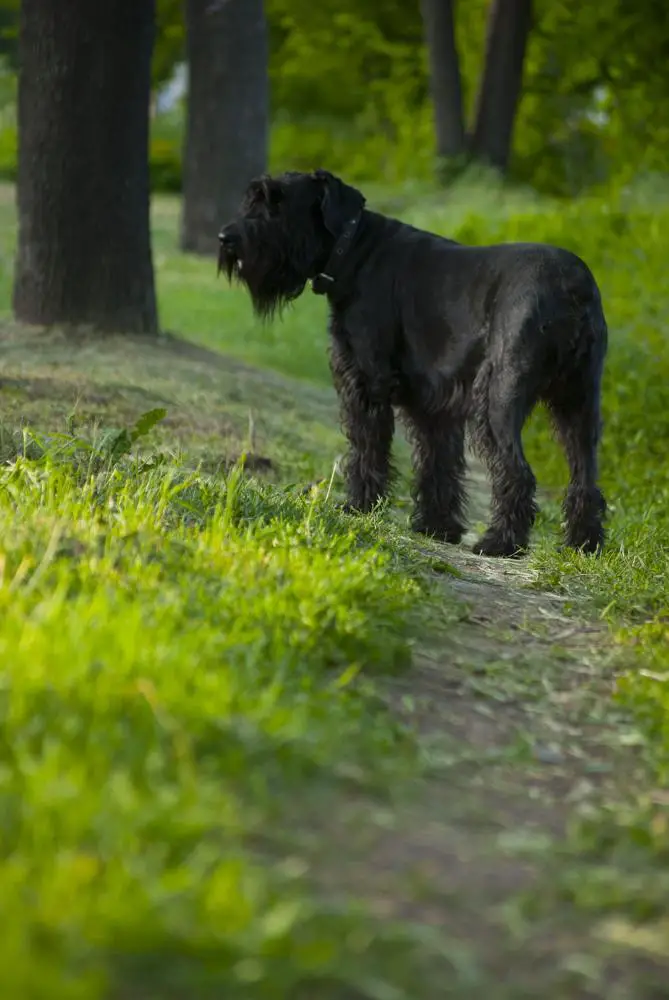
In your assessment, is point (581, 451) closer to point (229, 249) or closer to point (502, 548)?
point (502, 548)

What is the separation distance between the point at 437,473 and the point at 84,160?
426 centimetres

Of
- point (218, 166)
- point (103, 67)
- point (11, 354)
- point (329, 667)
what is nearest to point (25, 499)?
point (329, 667)

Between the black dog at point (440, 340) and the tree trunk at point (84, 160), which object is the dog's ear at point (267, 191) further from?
the tree trunk at point (84, 160)

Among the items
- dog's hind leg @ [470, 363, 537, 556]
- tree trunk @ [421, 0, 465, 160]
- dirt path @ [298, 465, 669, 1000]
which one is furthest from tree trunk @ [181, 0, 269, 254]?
dirt path @ [298, 465, 669, 1000]

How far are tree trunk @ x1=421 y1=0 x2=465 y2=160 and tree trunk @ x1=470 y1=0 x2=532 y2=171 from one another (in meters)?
0.42

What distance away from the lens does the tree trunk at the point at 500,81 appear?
21797mm

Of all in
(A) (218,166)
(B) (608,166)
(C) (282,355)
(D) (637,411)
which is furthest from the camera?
(B) (608,166)

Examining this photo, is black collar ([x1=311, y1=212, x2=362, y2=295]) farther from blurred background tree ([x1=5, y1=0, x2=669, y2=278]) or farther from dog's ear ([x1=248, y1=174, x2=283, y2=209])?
blurred background tree ([x1=5, y1=0, x2=669, y2=278])

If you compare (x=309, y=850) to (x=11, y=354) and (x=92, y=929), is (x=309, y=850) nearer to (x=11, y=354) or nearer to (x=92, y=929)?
(x=92, y=929)

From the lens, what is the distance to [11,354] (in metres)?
9.00

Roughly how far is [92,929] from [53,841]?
33cm

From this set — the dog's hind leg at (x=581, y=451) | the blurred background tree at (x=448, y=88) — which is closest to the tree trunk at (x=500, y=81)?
the blurred background tree at (x=448, y=88)

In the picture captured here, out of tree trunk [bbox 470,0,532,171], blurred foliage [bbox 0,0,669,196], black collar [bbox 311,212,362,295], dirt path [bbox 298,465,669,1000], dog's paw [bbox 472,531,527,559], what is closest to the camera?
dirt path [bbox 298,465,669,1000]

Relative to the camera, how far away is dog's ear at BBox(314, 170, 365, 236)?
6.52m
